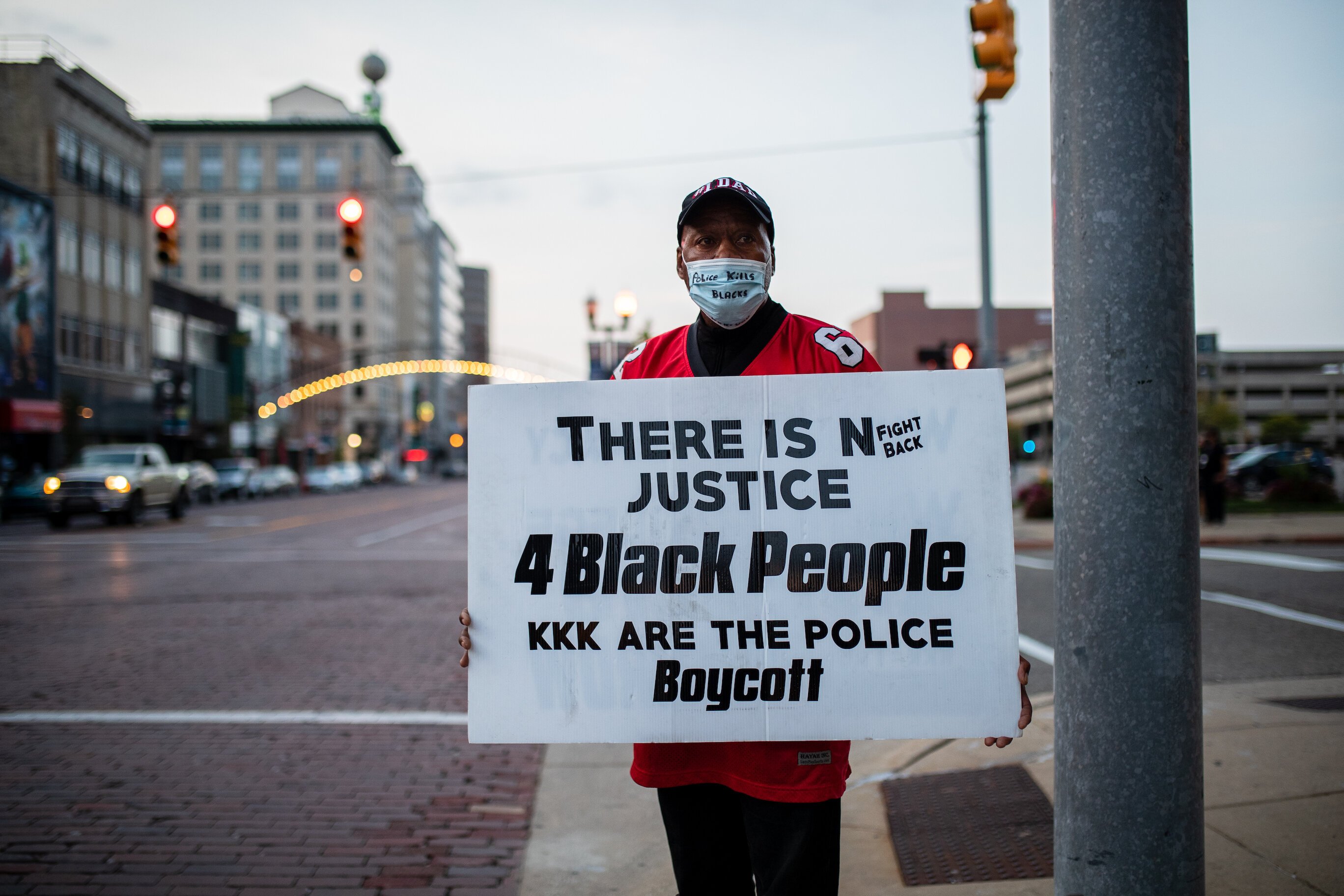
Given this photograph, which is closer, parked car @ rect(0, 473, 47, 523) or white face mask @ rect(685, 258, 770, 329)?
white face mask @ rect(685, 258, 770, 329)

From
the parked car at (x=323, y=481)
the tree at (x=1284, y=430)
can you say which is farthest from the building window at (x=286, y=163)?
the tree at (x=1284, y=430)

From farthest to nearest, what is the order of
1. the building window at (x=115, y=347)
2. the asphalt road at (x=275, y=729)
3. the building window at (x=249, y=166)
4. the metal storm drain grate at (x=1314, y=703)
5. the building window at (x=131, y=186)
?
the building window at (x=249, y=166) < the building window at (x=131, y=186) < the building window at (x=115, y=347) < the metal storm drain grate at (x=1314, y=703) < the asphalt road at (x=275, y=729)

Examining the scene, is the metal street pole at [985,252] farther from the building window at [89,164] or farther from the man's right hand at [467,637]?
the building window at [89,164]

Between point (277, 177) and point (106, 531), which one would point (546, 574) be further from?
point (277, 177)

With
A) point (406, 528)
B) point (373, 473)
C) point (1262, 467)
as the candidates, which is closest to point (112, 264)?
point (406, 528)

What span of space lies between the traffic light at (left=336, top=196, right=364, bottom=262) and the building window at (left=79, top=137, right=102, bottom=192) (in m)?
34.7

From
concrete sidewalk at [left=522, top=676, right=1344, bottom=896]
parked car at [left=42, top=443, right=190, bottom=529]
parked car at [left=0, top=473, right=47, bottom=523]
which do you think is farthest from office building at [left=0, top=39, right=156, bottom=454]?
concrete sidewalk at [left=522, top=676, right=1344, bottom=896]

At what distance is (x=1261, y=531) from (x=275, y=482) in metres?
46.5

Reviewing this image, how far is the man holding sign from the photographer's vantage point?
226 centimetres

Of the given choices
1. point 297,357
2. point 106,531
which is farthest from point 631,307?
point 297,357

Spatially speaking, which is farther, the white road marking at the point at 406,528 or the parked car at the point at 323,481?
the parked car at the point at 323,481

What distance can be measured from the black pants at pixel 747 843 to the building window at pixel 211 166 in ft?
372

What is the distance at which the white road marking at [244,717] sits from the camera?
609cm

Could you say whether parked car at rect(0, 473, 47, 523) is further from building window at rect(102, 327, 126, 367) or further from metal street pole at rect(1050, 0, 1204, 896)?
metal street pole at rect(1050, 0, 1204, 896)
